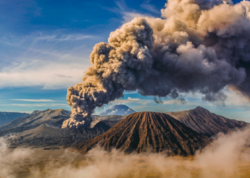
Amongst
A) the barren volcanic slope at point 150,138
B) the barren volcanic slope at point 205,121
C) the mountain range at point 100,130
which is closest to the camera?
the barren volcanic slope at point 150,138

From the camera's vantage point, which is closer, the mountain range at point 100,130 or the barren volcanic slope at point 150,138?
the barren volcanic slope at point 150,138

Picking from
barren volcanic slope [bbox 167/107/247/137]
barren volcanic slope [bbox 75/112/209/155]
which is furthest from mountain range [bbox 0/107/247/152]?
barren volcanic slope [bbox 75/112/209/155]

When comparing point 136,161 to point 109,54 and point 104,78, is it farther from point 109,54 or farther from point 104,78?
point 109,54

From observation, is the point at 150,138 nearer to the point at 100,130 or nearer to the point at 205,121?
the point at 100,130

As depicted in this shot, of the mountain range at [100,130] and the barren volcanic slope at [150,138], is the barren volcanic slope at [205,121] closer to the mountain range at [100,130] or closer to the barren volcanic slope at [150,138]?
the mountain range at [100,130]

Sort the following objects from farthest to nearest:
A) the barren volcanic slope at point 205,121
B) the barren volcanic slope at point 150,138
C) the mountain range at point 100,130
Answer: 1. the barren volcanic slope at point 205,121
2. the mountain range at point 100,130
3. the barren volcanic slope at point 150,138

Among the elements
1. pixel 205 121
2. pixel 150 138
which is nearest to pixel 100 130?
pixel 150 138

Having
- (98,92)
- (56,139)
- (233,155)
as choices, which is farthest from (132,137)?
(56,139)

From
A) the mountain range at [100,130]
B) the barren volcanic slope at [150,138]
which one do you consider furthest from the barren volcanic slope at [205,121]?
the barren volcanic slope at [150,138]
